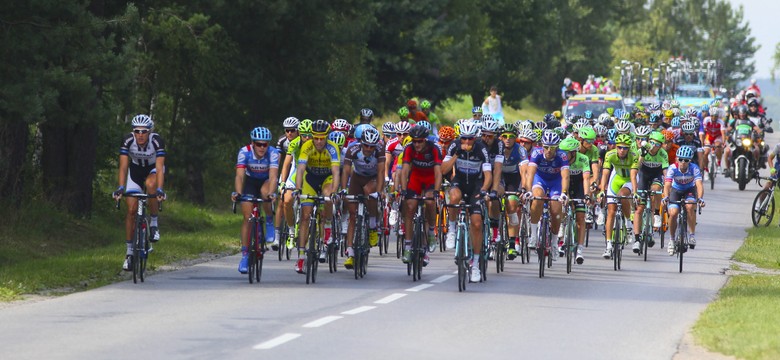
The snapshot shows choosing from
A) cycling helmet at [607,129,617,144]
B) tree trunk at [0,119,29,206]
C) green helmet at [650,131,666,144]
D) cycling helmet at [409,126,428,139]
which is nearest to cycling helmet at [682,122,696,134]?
cycling helmet at [607,129,617,144]

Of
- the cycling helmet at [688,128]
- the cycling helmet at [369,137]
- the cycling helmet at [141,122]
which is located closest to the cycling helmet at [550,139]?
the cycling helmet at [369,137]

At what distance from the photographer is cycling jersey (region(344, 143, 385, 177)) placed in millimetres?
20844

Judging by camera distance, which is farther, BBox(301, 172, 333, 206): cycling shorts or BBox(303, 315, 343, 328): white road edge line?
BBox(301, 172, 333, 206): cycling shorts

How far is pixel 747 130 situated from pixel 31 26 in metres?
27.4

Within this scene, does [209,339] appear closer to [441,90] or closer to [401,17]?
[401,17]

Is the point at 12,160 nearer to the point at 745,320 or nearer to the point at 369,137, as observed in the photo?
the point at 369,137

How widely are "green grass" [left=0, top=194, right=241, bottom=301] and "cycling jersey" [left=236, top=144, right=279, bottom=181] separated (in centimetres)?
197

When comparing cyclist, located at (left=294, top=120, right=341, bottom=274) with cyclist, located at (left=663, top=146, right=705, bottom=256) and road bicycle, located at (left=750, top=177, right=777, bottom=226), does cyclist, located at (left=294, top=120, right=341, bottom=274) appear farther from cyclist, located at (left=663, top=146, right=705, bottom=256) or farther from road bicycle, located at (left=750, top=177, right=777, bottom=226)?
road bicycle, located at (left=750, top=177, right=777, bottom=226)

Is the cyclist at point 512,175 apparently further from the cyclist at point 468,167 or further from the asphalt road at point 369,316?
the cyclist at point 468,167

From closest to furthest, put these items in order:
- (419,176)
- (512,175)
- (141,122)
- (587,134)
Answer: (141,122), (419,176), (512,175), (587,134)

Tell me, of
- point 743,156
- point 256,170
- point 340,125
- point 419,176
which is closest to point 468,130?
point 419,176

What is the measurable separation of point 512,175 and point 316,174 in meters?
3.44

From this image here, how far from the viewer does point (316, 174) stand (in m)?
20.1

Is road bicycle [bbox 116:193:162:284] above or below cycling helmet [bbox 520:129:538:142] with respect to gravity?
below
